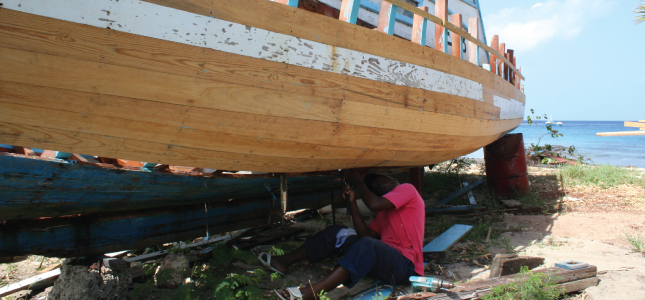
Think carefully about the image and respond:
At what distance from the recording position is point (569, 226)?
4223mm

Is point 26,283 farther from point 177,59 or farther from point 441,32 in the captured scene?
point 441,32

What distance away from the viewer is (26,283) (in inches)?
119

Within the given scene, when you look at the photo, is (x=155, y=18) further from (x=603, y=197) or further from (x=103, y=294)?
(x=603, y=197)

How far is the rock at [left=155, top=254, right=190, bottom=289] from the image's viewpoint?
273 centimetres

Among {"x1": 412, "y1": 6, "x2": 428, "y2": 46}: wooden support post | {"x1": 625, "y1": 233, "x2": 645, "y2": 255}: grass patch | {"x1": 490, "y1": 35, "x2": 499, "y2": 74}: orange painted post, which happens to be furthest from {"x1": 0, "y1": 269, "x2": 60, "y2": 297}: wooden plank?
{"x1": 625, "y1": 233, "x2": 645, "y2": 255}: grass patch

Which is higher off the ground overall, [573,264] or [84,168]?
[84,168]

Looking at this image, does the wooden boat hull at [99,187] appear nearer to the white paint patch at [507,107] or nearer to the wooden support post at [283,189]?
the wooden support post at [283,189]

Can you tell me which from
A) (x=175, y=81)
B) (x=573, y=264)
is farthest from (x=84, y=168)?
(x=573, y=264)

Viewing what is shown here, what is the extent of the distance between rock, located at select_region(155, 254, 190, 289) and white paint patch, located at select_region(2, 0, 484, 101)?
5.70ft

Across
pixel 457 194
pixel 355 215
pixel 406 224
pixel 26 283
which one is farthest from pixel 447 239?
pixel 26 283

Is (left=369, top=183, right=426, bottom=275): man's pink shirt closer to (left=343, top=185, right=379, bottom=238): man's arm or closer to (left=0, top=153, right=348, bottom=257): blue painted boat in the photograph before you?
(left=343, top=185, right=379, bottom=238): man's arm

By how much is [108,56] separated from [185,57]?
1.08ft

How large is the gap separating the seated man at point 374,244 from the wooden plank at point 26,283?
5.73 ft

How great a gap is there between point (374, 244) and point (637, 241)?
2.62 m
